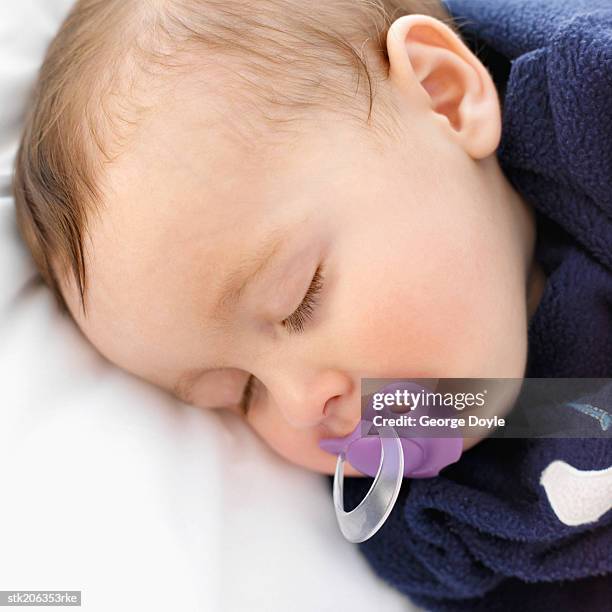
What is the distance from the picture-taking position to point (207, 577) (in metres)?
0.82

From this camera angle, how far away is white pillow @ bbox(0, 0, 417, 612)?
78cm

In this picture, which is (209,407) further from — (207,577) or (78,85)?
(78,85)

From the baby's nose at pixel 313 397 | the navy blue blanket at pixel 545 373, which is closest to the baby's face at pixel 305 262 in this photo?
the baby's nose at pixel 313 397

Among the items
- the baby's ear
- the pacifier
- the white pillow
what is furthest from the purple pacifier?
the baby's ear

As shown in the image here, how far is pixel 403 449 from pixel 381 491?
5cm

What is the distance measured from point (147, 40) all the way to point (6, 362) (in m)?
0.38

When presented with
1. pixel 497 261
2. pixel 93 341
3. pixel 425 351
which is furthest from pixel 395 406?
pixel 93 341

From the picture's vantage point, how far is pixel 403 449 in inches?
34.9

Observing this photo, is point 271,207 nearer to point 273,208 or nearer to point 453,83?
point 273,208

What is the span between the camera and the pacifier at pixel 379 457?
86 cm

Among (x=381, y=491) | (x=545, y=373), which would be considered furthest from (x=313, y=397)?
(x=545, y=373)

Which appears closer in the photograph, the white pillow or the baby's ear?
the white pillow

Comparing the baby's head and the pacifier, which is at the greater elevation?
the baby's head

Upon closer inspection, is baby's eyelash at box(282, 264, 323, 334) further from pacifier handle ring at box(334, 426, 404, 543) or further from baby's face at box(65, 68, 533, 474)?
pacifier handle ring at box(334, 426, 404, 543)
